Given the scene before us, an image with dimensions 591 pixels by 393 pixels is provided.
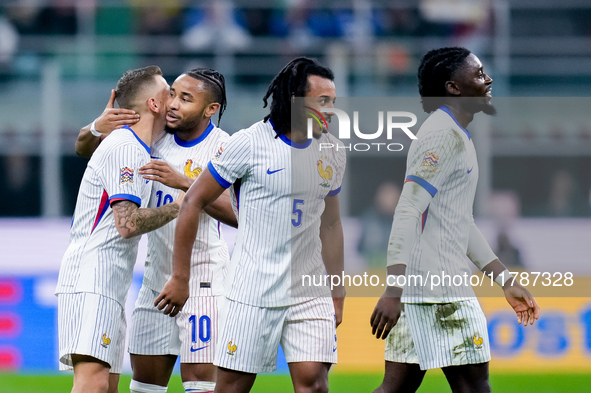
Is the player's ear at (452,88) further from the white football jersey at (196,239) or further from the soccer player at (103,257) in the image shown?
the soccer player at (103,257)

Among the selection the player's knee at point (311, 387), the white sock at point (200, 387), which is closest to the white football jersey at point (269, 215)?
the player's knee at point (311, 387)

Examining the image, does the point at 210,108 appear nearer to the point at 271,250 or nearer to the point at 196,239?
the point at 196,239

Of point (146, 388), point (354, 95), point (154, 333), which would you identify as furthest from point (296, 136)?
point (354, 95)

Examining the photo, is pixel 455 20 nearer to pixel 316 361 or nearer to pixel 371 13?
pixel 371 13

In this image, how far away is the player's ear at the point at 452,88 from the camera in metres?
5.02

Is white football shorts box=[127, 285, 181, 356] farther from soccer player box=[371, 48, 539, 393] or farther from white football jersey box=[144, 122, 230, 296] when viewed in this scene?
soccer player box=[371, 48, 539, 393]

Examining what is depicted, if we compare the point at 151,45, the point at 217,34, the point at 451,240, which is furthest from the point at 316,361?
the point at 217,34

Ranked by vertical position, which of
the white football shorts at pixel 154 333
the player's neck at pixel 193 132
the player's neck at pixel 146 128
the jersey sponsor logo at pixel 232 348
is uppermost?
the player's neck at pixel 193 132

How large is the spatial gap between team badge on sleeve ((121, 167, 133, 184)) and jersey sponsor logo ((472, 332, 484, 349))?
Result: 2020 mm

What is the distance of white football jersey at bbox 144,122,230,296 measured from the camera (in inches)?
216

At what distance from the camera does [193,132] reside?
561 centimetres

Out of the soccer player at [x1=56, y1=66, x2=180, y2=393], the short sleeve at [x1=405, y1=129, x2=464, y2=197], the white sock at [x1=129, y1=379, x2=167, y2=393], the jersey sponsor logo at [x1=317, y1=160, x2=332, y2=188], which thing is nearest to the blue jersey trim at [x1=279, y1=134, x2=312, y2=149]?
the jersey sponsor logo at [x1=317, y1=160, x2=332, y2=188]

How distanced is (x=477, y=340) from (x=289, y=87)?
5.52 ft

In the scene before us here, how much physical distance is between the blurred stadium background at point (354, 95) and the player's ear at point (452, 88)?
8.75 feet
